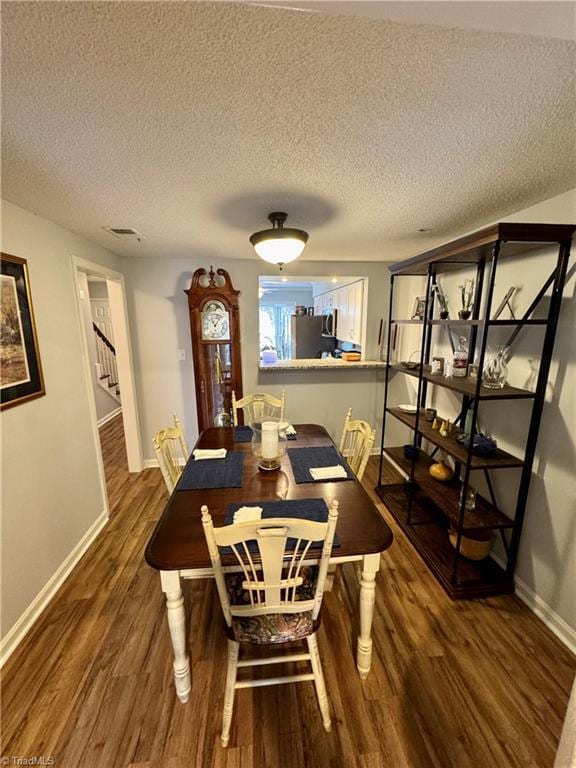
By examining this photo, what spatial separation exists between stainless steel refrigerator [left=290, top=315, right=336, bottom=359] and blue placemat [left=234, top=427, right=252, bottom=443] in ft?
10.1

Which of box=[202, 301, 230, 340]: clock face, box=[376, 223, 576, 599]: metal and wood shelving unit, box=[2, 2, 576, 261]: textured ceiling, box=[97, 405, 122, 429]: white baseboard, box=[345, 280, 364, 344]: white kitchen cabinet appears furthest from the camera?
box=[97, 405, 122, 429]: white baseboard

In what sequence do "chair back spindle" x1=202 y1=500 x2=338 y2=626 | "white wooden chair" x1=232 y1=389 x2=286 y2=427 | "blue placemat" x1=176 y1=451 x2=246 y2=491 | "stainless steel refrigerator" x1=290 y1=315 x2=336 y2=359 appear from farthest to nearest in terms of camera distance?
"stainless steel refrigerator" x1=290 y1=315 x2=336 y2=359 → "white wooden chair" x1=232 y1=389 x2=286 y2=427 → "blue placemat" x1=176 y1=451 x2=246 y2=491 → "chair back spindle" x1=202 y1=500 x2=338 y2=626

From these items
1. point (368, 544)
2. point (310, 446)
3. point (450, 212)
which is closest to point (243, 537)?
point (368, 544)

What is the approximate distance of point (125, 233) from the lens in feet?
7.59

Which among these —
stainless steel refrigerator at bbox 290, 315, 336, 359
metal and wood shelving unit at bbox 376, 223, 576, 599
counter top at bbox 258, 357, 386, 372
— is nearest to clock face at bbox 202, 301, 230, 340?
counter top at bbox 258, 357, 386, 372

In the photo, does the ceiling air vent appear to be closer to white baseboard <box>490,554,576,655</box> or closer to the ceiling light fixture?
the ceiling light fixture

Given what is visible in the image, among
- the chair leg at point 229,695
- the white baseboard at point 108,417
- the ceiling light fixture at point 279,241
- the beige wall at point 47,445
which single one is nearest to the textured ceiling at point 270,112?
the ceiling light fixture at point 279,241

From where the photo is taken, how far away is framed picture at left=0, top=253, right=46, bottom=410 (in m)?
1.61

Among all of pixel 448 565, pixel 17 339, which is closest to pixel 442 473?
pixel 448 565

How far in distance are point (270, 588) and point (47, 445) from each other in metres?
1.70

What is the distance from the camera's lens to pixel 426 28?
685mm

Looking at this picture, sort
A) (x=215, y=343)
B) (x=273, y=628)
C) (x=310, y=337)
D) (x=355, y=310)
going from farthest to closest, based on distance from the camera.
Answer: (x=310, y=337) → (x=355, y=310) → (x=215, y=343) → (x=273, y=628)

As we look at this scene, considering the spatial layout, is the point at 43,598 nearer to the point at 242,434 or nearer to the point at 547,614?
the point at 242,434

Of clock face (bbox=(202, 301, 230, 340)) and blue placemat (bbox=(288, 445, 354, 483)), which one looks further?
clock face (bbox=(202, 301, 230, 340))
